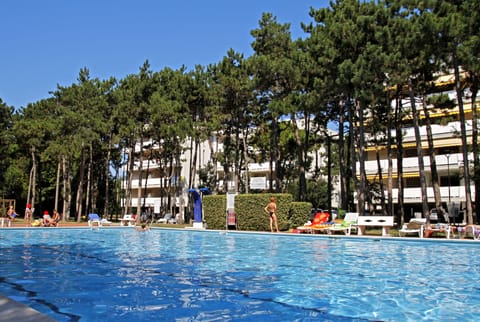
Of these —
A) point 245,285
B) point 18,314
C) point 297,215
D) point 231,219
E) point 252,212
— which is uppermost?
point 252,212

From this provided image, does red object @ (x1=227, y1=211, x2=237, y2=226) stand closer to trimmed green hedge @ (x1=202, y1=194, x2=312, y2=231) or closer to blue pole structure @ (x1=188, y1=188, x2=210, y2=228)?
trimmed green hedge @ (x1=202, y1=194, x2=312, y2=231)

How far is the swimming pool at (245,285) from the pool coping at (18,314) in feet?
2.43

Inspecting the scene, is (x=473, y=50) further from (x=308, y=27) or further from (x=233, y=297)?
(x=233, y=297)

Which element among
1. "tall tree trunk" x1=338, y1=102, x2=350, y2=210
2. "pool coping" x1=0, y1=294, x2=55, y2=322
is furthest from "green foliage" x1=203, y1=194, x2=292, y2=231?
"pool coping" x1=0, y1=294, x2=55, y2=322

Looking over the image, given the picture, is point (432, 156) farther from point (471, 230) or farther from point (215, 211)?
point (215, 211)

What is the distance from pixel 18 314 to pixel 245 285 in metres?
4.16

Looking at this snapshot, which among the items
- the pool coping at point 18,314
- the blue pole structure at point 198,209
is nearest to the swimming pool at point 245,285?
the pool coping at point 18,314

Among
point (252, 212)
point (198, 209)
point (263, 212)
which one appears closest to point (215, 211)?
point (198, 209)

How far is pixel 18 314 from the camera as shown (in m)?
4.28

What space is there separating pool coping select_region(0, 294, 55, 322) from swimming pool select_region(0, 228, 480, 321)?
74 cm

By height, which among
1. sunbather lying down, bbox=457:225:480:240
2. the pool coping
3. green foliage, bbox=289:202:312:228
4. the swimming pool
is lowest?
the swimming pool

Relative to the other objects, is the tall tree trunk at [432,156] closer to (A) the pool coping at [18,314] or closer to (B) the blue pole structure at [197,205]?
(B) the blue pole structure at [197,205]

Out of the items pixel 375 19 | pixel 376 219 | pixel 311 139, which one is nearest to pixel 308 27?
pixel 375 19

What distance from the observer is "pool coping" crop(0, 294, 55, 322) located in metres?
4.08
